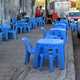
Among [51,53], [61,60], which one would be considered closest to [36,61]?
[51,53]

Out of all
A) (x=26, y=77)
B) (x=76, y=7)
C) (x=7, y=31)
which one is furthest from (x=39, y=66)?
(x=76, y=7)

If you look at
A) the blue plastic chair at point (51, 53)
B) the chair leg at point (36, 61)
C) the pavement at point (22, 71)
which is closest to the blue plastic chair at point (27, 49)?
the pavement at point (22, 71)

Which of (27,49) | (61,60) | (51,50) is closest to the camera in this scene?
(51,50)

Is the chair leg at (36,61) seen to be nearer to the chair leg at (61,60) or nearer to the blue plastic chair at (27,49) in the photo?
the blue plastic chair at (27,49)

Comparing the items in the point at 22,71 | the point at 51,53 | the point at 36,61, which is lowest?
the point at 22,71

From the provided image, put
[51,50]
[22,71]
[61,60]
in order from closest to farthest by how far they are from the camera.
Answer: [22,71]
[51,50]
[61,60]

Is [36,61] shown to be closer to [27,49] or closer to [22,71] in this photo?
[22,71]

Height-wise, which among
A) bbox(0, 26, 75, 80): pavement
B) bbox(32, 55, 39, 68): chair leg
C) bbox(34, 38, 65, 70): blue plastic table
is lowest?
bbox(0, 26, 75, 80): pavement

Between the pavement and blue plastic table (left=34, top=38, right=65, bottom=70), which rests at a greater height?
blue plastic table (left=34, top=38, right=65, bottom=70)

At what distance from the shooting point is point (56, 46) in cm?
929

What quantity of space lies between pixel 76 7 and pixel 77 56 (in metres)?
30.2

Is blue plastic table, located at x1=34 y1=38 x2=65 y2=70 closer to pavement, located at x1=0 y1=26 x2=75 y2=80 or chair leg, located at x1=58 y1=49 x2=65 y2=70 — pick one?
→ chair leg, located at x1=58 y1=49 x2=65 y2=70

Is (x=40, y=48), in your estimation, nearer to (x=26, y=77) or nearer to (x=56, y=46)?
(x=56, y=46)

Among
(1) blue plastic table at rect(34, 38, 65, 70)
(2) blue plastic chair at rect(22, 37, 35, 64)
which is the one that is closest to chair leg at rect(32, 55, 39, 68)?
(1) blue plastic table at rect(34, 38, 65, 70)
